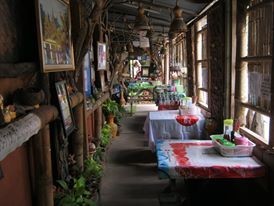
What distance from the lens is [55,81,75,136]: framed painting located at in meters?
2.97

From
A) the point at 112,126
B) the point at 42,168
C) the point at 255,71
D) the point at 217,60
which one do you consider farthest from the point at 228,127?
the point at 112,126

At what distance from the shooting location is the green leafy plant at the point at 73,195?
305 centimetres

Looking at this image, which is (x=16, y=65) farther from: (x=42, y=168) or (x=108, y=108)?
(x=108, y=108)

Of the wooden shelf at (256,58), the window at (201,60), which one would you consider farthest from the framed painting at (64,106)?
the window at (201,60)

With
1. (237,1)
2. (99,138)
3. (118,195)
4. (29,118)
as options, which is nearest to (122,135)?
(99,138)

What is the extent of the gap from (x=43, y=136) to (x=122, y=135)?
18.9 feet

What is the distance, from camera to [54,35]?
2.71 m

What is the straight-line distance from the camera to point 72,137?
3971 mm

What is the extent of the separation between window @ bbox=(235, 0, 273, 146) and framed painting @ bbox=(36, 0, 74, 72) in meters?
2.09

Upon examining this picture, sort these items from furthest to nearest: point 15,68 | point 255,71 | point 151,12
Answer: point 151,12
point 255,71
point 15,68

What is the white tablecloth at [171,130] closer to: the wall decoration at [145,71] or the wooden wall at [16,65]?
the wooden wall at [16,65]

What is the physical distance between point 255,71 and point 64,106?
2244 mm

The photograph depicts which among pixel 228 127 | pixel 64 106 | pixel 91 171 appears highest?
pixel 64 106

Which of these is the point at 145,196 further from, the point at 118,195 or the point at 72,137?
the point at 72,137
